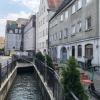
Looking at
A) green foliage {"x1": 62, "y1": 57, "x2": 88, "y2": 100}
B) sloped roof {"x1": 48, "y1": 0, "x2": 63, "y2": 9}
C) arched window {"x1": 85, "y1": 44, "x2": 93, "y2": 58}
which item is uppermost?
sloped roof {"x1": 48, "y1": 0, "x2": 63, "y2": 9}

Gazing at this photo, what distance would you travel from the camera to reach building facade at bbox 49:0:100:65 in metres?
22.0

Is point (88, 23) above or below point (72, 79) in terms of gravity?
above

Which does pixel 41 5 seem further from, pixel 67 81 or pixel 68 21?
→ pixel 67 81

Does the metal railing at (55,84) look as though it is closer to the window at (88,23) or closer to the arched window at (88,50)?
the arched window at (88,50)

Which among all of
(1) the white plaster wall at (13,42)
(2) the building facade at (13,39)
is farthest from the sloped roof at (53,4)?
(1) the white plaster wall at (13,42)

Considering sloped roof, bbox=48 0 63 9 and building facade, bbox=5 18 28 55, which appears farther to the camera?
building facade, bbox=5 18 28 55

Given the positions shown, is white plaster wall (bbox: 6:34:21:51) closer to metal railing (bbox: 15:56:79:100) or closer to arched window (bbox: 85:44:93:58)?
arched window (bbox: 85:44:93:58)

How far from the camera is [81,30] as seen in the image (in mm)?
26141

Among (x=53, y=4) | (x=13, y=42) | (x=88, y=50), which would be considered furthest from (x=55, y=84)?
(x=13, y=42)

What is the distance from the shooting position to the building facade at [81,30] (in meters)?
22.0

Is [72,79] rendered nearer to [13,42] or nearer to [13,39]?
[13,42]

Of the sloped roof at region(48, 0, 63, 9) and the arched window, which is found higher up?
the sloped roof at region(48, 0, 63, 9)

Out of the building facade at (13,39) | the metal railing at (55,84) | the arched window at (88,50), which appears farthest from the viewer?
the building facade at (13,39)

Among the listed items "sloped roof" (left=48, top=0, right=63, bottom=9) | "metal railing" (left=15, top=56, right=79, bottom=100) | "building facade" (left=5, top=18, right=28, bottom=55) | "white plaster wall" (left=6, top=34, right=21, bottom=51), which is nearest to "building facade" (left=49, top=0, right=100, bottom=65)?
"metal railing" (left=15, top=56, right=79, bottom=100)
